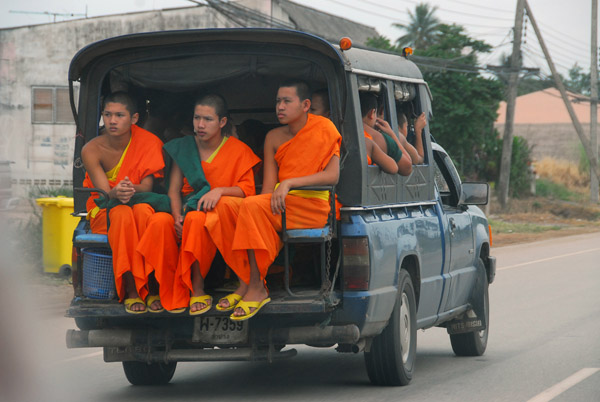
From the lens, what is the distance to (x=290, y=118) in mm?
7273

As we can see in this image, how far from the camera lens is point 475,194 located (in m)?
9.47

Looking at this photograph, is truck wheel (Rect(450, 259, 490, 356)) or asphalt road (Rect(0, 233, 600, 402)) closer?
asphalt road (Rect(0, 233, 600, 402))

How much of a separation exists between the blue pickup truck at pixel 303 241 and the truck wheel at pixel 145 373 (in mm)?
12

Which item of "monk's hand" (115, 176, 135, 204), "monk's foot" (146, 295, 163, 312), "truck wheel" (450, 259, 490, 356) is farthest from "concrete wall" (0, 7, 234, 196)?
"monk's foot" (146, 295, 163, 312)

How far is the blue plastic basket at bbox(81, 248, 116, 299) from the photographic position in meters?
7.06

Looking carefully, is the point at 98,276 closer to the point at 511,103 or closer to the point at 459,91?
the point at 459,91

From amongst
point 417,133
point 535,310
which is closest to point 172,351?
point 417,133

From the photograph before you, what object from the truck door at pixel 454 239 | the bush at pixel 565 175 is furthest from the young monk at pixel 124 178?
the bush at pixel 565 175

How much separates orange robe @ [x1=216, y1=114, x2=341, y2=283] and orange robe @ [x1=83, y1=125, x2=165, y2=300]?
1.78 ft

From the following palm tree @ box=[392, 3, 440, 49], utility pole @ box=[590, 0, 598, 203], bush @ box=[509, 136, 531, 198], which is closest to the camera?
bush @ box=[509, 136, 531, 198]

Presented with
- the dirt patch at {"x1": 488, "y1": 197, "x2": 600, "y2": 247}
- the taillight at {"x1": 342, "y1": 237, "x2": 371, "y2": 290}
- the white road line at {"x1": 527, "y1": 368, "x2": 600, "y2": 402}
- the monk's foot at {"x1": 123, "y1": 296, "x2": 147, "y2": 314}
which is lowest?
the dirt patch at {"x1": 488, "y1": 197, "x2": 600, "y2": 247}

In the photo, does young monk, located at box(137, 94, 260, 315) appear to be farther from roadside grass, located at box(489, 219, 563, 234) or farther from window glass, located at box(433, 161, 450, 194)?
roadside grass, located at box(489, 219, 563, 234)

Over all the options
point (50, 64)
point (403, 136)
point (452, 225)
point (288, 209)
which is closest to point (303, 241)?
point (288, 209)

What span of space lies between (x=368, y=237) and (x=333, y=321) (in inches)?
22.7
